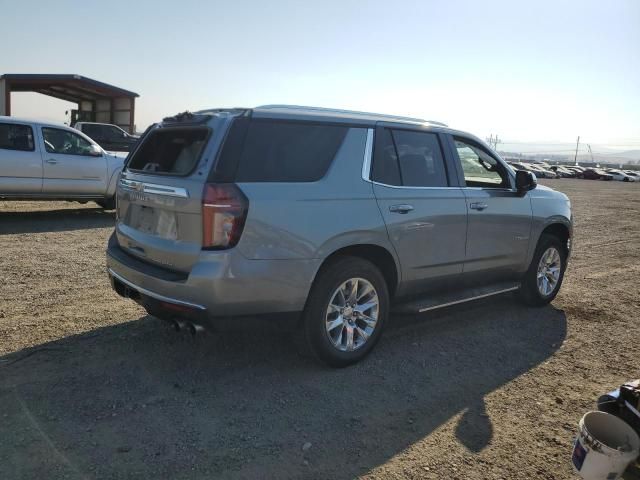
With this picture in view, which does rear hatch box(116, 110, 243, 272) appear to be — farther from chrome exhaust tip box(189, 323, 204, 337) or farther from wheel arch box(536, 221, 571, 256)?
wheel arch box(536, 221, 571, 256)

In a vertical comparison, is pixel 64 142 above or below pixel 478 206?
above

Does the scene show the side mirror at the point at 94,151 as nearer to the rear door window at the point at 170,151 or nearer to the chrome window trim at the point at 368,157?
the rear door window at the point at 170,151

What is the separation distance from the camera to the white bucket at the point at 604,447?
250cm

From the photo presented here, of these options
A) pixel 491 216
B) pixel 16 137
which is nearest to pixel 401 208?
pixel 491 216

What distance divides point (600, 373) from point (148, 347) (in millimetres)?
3699

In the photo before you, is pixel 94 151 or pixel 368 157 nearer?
pixel 368 157

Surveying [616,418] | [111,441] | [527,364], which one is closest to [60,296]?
[111,441]

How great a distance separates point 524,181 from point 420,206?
1.67 m

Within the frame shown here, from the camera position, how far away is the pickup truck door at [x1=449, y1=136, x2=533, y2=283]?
512 cm

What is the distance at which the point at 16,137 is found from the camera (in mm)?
10070

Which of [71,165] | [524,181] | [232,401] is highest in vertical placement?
[524,181]

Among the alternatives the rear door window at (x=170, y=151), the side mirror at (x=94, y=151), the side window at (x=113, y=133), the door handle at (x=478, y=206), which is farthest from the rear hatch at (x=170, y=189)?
the side window at (x=113, y=133)

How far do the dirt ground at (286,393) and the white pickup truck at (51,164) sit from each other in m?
4.67

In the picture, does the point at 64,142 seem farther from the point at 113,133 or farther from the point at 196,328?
the point at 113,133
